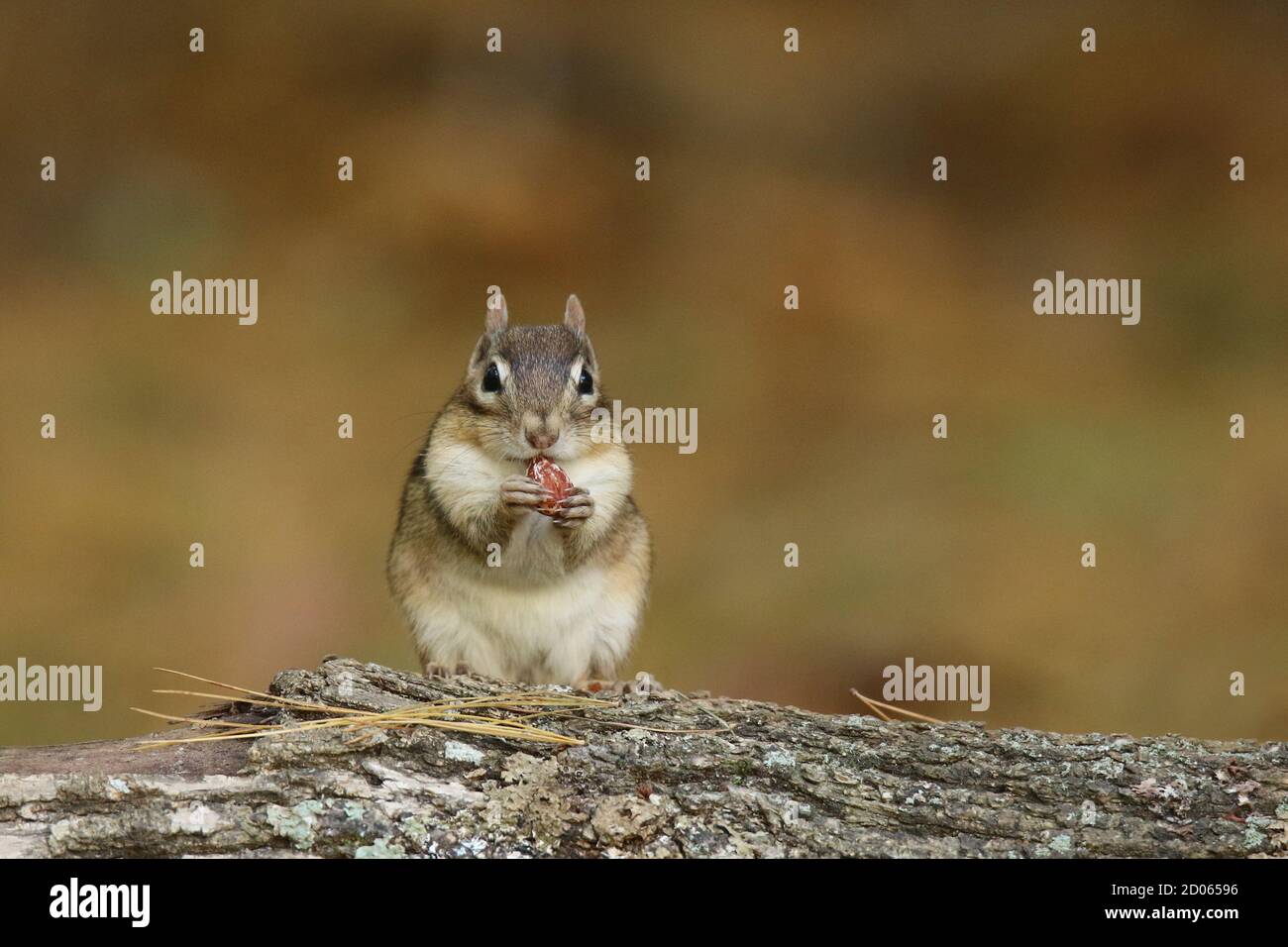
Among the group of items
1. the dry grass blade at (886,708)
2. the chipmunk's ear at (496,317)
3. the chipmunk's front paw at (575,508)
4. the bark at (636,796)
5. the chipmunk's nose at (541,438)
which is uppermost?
the chipmunk's ear at (496,317)

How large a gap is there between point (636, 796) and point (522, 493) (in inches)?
47.7

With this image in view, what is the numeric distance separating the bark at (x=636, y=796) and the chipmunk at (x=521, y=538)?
1.03 metres

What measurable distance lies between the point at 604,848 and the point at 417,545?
1.72m

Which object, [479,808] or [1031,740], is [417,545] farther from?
[1031,740]

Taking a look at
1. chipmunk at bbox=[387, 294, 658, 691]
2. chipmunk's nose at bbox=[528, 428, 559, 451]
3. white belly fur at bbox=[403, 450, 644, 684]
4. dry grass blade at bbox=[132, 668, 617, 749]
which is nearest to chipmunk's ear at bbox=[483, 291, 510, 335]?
chipmunk at bbox=[387, 294, 658, 691]

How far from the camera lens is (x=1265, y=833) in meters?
2.68

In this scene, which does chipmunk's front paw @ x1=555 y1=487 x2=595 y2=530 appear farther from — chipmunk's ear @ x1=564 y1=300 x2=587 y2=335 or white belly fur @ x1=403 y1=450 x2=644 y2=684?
chipmunk's ear @ x1=564 y1=300 x2=587 y2=335

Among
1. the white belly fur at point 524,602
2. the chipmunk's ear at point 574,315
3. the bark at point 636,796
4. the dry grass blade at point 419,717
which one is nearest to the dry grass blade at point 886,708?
the bark at point 636,796

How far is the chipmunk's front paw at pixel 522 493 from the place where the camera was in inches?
146

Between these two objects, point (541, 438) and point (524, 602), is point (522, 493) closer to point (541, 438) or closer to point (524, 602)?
point (541, 438)

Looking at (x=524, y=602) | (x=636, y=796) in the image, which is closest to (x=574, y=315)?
(x=524, y=602)

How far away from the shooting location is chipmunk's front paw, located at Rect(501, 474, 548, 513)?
3717 millimetres

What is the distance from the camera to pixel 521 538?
3924mm

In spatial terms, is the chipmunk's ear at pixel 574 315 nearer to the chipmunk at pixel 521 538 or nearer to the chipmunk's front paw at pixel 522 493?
the chipmunk at pixel 521 538
